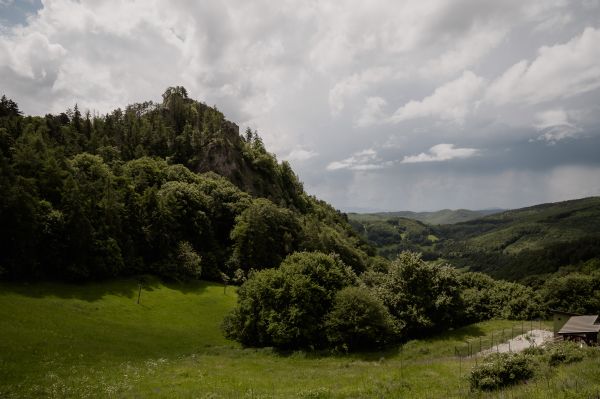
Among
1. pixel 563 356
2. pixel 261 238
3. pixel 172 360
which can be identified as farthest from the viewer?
pixel 261 238

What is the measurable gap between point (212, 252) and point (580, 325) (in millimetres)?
82826

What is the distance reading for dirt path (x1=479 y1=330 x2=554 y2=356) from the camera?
1695 inches

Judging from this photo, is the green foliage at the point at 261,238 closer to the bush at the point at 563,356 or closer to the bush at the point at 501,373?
the bush at the point at 563,356

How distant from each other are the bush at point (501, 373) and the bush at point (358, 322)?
23455mm

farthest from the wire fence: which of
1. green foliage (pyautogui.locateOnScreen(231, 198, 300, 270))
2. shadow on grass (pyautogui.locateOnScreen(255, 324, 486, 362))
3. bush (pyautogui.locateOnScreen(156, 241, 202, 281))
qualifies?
green foliage (pyautogui.locateOnScreen(231, 198, 300, 270))

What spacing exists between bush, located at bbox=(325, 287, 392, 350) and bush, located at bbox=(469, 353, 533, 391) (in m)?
23.5

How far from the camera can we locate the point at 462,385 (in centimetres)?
2584

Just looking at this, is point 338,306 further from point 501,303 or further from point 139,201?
point 139,201

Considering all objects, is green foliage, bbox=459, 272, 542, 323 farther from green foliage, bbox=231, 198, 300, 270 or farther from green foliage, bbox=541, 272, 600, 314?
green foliage, bbox=231, 198, 300, 270

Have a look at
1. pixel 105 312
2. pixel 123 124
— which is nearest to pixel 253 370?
pixel 105 312

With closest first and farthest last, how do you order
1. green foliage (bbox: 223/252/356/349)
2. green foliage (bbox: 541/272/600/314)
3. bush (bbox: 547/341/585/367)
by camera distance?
bush (bbox: 547/341/585/367) < green foliage (bbox: 223/252/356/349) < green foliage (bbox: 541/272/600/314)

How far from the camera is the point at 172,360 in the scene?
139ft

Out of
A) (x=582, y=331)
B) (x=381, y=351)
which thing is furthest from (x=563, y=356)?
(x=381, y=351)

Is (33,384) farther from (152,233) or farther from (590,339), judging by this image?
(152,233)
